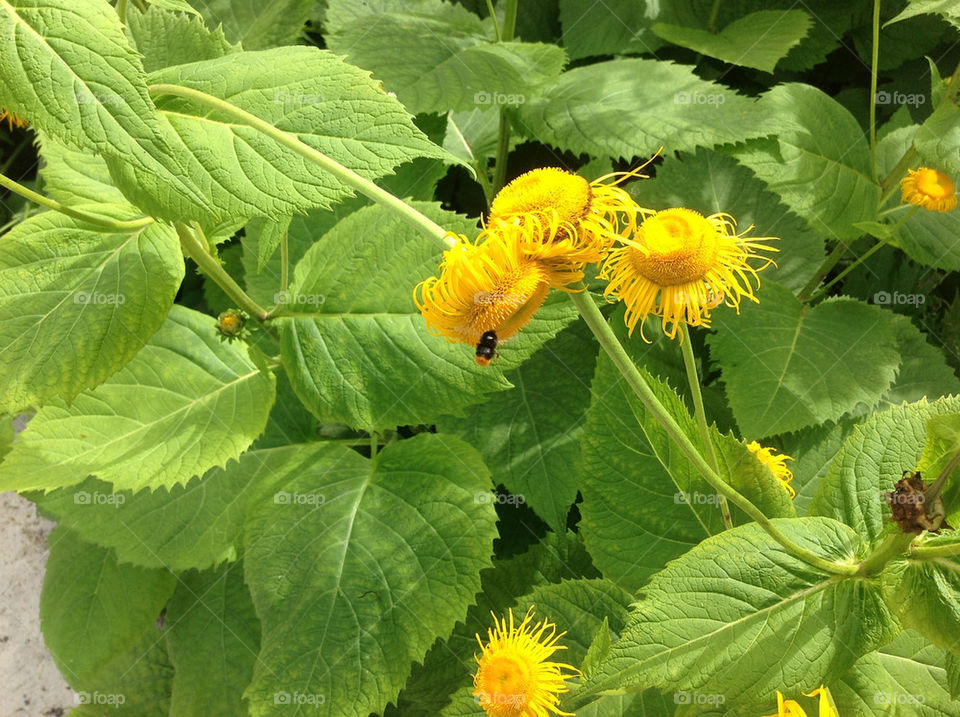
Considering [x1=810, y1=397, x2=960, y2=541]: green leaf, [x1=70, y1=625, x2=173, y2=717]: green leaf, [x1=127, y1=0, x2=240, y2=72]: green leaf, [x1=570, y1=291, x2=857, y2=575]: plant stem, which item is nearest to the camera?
[x1=570, y1=291, x2=857, y2=575]: plant stem

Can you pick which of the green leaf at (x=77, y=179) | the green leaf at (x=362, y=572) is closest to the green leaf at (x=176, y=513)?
the green leaf at (x=362, y=572)

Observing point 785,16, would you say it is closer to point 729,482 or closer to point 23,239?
point 729,482

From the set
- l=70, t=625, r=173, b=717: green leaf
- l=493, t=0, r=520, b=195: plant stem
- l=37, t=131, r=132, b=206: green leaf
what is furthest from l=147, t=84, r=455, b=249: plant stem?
l=70, t=625, r=173, b=717: green leaf

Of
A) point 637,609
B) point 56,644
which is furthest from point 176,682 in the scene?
point 637,609

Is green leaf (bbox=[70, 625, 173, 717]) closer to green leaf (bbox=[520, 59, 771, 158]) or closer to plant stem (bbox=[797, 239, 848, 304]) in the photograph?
green leaf (bbox=[520, 59, 771, 158])

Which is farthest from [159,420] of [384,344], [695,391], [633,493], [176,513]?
[695,391]

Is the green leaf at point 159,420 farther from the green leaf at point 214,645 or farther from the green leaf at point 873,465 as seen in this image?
the green leaf at point 873,465
